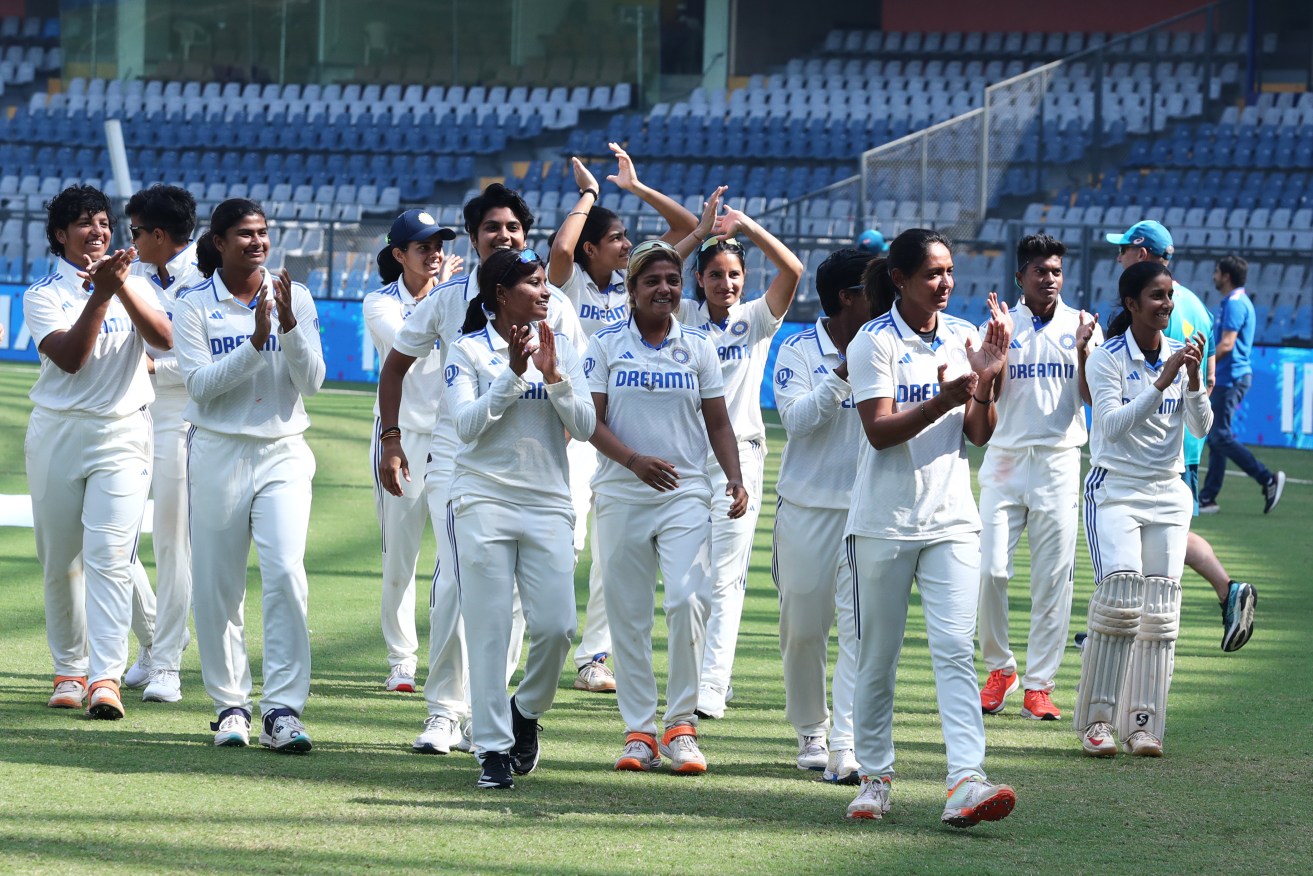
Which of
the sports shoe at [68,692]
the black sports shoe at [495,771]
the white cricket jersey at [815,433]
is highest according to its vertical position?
the white cricket jersey at [815,433]

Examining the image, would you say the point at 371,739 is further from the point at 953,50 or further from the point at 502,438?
the point at 953,50

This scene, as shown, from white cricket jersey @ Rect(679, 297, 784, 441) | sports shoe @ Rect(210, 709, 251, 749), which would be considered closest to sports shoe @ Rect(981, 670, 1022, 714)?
white cricket jersey @ Rect(679, 297, 784, 441)

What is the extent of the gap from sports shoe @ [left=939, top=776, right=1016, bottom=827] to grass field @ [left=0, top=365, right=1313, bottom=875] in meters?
0.09

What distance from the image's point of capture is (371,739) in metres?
6.57

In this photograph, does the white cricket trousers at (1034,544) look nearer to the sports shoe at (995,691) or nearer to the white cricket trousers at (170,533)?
the sports shoe at (995,691)

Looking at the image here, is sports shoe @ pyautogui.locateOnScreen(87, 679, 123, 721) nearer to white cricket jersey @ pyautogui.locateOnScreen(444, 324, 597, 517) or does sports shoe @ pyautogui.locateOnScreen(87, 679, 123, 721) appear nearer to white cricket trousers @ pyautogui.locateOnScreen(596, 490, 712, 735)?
white cricket jersey @ pyautogui.locateOnScreen(444, 324, 597, 517)

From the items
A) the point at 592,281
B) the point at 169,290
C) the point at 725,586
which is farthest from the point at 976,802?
the point at 169,290

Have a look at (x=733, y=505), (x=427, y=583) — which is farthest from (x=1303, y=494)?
(x=733, y=505)

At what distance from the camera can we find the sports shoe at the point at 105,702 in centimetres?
665

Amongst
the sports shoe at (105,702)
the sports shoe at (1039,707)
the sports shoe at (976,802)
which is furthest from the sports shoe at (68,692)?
the sports shoe at (1039,707)

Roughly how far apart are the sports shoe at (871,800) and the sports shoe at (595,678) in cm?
237

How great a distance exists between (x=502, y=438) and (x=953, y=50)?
30.1 m

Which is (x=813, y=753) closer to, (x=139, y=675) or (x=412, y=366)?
(x=412, y=366)

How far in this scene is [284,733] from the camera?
6.23 m
